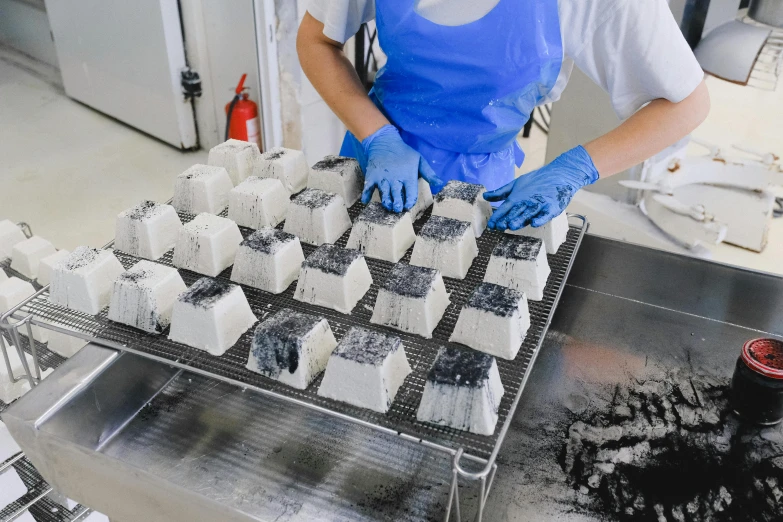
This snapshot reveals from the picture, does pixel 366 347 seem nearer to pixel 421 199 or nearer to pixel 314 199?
pixel 314 199

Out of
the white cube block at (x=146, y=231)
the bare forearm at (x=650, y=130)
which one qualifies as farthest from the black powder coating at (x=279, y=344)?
the bare forearm at (x=650, y=130)

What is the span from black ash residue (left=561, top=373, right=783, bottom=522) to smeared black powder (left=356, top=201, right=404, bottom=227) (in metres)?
0.58

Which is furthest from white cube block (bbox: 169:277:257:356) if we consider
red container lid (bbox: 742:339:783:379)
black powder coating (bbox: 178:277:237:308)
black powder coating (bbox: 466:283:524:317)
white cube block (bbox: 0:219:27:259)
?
white cube block (bbox: 0:219:27:259)

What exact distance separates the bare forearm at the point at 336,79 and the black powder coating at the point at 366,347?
823 millimetres

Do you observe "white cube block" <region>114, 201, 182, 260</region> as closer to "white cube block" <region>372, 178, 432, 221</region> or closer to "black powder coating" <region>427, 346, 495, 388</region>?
"white cube block" <region>372, 178, 432, 221</region>

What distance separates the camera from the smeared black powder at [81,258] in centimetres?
131

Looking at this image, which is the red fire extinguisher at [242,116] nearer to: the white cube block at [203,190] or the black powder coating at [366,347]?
the white cube block at [203,190]

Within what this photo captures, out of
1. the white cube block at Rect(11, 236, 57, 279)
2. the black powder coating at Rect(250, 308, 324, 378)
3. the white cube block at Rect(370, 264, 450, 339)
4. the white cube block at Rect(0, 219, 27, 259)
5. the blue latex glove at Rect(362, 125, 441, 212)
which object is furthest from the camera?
the white cube block at Rect(0, 219, 27, 259)

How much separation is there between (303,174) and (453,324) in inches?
28.5

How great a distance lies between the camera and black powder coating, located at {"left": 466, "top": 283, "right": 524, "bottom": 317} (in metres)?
1.19

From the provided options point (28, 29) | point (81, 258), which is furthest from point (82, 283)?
point (28, 29)

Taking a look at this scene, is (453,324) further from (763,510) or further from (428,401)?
(763,510)

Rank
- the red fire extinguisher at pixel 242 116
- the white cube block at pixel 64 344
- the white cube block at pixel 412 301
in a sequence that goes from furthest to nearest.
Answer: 1. the red fire extinguisher at pixel 242 116
2. the white cube block at pixel 64 344
3. the white cube block at pixel 412 301

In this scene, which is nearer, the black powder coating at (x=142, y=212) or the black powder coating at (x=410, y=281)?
the black powder coating at (x=410, y=281)
